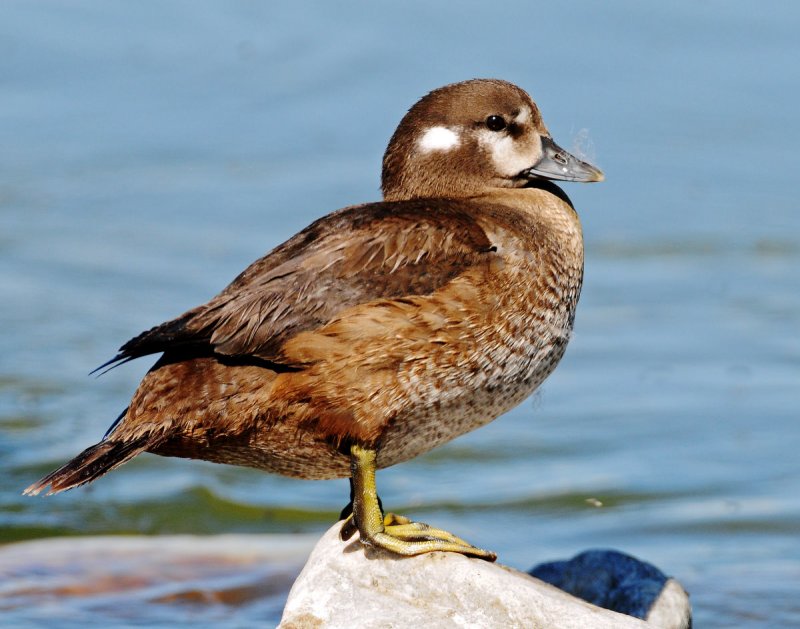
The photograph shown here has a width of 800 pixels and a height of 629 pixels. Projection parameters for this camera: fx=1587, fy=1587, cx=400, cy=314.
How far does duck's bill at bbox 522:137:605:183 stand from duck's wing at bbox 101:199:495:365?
62 centimetres

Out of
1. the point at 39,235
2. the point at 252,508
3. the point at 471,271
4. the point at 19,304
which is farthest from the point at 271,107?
the point at 471,271

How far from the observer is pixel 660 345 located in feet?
33.6

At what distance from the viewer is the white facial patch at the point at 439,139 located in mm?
6309

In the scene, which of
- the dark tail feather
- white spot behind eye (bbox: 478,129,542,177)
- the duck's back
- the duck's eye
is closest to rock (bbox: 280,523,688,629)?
the duck's back

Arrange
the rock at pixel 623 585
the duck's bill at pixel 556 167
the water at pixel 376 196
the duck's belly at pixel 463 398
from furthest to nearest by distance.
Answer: the water at pixel 376 196 < the rock at pixel 623 585 < the duck's bill at pixel 556 167 < the duck's belly at pixel 463 398

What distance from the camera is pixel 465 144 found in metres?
6.33

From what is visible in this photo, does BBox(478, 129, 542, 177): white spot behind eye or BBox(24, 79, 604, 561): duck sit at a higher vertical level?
BBox(478, 129, 542, 177): white spot behind eye

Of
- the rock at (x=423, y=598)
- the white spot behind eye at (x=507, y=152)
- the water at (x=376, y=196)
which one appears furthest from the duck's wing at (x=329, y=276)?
the water at (x=376, y=196)

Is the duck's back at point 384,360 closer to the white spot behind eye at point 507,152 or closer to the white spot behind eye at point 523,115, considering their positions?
the white spot behind eye at point 507,152

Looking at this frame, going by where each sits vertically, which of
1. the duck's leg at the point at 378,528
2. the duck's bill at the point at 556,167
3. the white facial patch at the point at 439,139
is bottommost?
the duck's leg at the point at 378,528

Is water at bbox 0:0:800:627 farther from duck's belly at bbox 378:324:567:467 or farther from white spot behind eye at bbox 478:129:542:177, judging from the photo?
duck's belly at bbox 378:324:567:467

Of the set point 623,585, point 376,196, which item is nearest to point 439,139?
point 623,585

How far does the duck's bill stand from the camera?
6.47 metres

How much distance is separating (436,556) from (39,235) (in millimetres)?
6908
